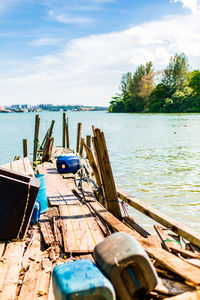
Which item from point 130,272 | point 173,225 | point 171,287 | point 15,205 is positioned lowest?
point 171,287

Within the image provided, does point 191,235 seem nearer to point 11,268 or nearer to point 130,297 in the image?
point 130,297

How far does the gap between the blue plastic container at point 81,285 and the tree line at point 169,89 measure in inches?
3414

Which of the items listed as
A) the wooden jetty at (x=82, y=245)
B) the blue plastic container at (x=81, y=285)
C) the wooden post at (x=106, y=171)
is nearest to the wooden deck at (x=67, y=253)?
the wooden jetty at (x=82, y=245)

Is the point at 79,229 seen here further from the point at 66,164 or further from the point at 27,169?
the point at 66,164

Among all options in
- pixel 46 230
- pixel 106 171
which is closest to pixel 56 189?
pixel 106 171

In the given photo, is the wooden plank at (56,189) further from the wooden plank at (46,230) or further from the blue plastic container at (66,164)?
the wooden plank at (46,230)

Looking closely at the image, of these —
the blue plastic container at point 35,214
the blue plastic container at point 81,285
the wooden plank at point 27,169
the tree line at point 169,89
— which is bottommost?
the blue plastic container at point 35,214

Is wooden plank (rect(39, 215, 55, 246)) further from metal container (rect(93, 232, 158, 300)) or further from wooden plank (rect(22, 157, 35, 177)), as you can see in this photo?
metal container (rect(93, 232, 158, 300))

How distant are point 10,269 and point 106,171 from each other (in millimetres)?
3089

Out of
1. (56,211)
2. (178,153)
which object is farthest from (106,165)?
(178,153)

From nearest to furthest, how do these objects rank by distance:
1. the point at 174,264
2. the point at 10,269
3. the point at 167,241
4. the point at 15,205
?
the point at 174,264
the point at 10,269
the point at 15,205
the point at 167,241

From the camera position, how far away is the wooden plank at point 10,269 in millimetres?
3525

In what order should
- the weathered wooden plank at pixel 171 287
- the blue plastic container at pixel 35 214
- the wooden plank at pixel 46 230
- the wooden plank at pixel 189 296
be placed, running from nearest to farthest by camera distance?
the wooden plank at pixel 189 296, the weathered wooden plank at pixel 171 287, the wooden plank at pixel 46 230, the blue plastic container at pixel 35 214

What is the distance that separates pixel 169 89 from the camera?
9138 centimetres
